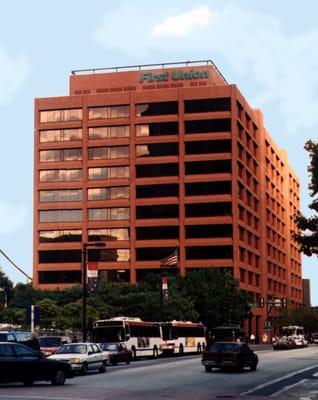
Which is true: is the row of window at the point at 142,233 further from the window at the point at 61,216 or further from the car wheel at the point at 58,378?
the car wheel at the point at 58,378

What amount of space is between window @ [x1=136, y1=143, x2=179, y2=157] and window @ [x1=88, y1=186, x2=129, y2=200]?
6130 millimetres

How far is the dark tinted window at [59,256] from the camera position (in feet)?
401

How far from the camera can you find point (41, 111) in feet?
415

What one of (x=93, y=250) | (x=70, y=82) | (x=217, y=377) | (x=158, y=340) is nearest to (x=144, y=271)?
(x=93, y=250)

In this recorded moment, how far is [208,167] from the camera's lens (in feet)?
389

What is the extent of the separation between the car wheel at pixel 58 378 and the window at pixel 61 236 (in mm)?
94472

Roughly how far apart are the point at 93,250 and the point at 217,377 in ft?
288

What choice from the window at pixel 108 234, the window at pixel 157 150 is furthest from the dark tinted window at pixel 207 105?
the window at pixel 108 234

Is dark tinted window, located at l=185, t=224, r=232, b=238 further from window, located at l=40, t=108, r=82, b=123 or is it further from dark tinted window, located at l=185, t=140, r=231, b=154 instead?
window, located at l=40, t=108, r=82, b=123

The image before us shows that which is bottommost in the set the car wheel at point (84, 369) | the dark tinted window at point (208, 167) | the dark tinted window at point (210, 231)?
the car wheel at point (84, 369)

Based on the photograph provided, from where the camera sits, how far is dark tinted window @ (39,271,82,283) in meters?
121

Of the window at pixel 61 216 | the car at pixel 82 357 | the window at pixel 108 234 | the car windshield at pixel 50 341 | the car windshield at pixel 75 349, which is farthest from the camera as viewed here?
the window at pixel 61 216

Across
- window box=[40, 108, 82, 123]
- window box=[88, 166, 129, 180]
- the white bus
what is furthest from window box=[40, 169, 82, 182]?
the white bus

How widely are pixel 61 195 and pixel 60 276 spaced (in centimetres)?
1309
